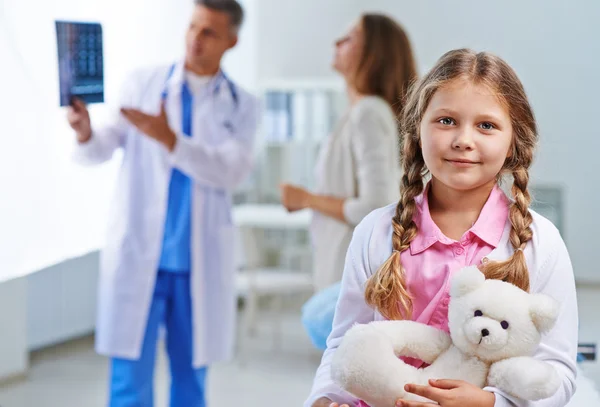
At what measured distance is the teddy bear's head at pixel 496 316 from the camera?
3.27ft

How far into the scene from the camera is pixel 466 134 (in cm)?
107

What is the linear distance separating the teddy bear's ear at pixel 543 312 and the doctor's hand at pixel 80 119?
1655mm

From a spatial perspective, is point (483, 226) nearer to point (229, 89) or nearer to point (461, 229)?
point (461, 229)

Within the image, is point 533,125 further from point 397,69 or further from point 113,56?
point 113,56

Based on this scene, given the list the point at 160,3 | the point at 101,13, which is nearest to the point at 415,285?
the point at 101,13

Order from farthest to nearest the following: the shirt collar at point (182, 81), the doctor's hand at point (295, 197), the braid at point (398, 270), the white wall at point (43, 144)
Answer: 1. the shirt collar at point (182, 81)
2. the doctor's hand at point (295, 197)
3. the white wall at point (43, 144)
4. the braid at point (398, 270)

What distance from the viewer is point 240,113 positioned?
273cm

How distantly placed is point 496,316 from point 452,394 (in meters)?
0.09

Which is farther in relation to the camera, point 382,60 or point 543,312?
point 382,60

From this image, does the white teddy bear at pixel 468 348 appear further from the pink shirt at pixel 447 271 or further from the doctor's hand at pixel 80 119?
the doctor's hand at pixel 80 119

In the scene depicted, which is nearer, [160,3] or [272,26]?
[160,3]

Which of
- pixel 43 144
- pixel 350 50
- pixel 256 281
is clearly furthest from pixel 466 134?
pixel 256 281

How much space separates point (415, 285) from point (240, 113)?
1683 mm

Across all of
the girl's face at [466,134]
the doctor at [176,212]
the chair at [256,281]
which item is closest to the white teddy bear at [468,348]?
the girl's face at [466,134]
